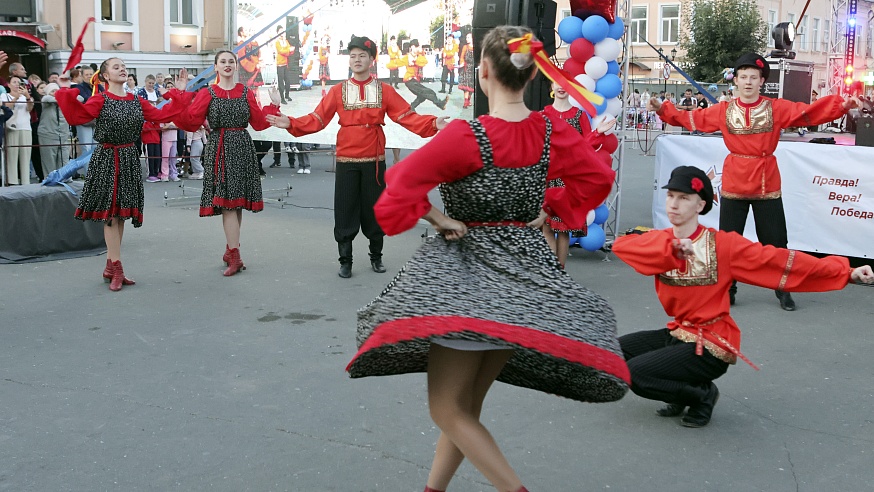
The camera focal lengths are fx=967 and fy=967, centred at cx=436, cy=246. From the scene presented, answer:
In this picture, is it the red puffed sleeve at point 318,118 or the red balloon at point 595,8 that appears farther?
the red balloon at point 595,8

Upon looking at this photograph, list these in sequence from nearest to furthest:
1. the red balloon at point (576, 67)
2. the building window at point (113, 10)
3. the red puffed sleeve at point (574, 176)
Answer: the red puffed sleeve at point (574, 176), the red balloon at point (576, 67), the building window at point (113, 10)

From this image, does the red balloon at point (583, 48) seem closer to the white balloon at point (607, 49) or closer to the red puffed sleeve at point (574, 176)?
the white balloon at point (607, 49)

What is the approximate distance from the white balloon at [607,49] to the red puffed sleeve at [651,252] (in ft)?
14.7

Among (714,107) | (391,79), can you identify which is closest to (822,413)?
(714,107)

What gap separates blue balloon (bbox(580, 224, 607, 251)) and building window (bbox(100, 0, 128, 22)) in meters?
21.6

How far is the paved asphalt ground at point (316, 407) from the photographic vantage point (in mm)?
3984

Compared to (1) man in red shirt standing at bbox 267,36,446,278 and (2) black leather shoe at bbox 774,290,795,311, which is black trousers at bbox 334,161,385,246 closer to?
(1) man in red shirt standing at bbox 267,36,446,278

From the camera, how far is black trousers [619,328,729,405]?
4453 mm

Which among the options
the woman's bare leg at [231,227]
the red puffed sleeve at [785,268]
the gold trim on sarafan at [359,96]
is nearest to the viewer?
the red puffed sleeve at [785,268]

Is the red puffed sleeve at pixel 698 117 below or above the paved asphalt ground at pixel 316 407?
above

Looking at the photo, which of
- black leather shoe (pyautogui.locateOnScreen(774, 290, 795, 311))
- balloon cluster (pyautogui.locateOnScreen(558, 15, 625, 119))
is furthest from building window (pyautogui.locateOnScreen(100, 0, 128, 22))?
black leather shoe (pyautogui.locateOnScreen(774, 290, 795, 311))

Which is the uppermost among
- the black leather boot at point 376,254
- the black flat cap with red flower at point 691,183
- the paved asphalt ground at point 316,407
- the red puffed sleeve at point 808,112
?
the red puffed sleeve at point 808,112

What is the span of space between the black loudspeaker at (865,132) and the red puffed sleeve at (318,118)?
4719 mm

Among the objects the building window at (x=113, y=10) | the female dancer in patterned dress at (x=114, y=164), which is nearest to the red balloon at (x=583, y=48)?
the female dancer in patterned dress at (x=114, y=164)
